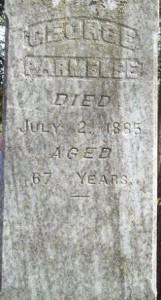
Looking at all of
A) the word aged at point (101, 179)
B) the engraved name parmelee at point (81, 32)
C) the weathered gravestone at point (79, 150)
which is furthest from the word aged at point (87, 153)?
the engraved name parmelee at point (81, 32)

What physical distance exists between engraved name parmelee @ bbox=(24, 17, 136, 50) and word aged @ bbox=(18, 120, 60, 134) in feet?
1.69

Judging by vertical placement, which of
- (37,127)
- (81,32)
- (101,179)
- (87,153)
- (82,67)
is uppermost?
(81,32)

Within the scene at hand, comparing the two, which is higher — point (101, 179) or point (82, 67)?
point (82, 67)

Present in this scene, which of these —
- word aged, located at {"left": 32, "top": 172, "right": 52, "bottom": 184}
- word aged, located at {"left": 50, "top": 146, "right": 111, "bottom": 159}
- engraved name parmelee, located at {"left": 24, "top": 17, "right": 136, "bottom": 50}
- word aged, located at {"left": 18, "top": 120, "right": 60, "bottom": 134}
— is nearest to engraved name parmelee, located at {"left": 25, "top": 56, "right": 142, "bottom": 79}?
engraved name parmelee, located at {"left": 24, "top": 17, "right": 136, "bottom": 50}

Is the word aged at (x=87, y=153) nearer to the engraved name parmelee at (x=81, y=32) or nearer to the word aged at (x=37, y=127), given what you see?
the word aged at (x=37, y=127)

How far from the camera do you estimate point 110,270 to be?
12.5ft

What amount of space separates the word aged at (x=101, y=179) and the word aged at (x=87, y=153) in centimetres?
12

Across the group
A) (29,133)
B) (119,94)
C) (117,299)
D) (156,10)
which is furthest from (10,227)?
(156,10)

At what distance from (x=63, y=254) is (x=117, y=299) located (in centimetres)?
48

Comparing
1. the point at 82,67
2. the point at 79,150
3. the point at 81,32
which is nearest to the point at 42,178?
the point at 79,150

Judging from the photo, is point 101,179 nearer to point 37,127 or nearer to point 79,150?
point 79,150

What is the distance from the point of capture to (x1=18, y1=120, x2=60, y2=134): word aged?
371 cm

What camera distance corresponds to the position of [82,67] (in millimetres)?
3750

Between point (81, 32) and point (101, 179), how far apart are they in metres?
0.98
